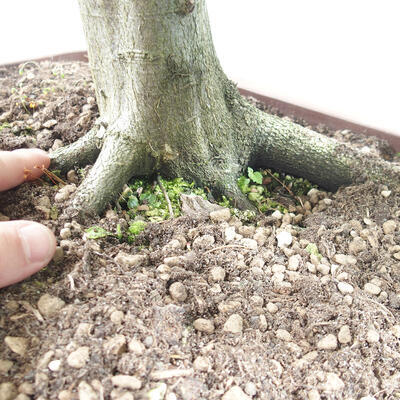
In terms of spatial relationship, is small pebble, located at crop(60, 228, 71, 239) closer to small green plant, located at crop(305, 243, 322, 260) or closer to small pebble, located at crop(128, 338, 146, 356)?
small pebble, located at crop(128, 338, 146, 356)

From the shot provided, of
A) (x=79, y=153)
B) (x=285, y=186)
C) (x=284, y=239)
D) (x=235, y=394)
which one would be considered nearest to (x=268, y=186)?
(x=285, y=186)

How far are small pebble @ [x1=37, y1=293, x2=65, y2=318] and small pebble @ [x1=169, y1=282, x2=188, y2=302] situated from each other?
309 mm

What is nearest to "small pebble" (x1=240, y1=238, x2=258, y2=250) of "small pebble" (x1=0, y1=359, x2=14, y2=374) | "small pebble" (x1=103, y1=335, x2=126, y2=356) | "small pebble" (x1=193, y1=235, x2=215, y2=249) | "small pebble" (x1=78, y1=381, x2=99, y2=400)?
"small pebble" (x1=193, y1=235, x2=215, y2=249)

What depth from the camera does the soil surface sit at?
93 centimetres

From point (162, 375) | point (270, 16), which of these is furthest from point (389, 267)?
point (270, 16)

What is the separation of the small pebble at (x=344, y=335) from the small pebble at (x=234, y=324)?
0.30m

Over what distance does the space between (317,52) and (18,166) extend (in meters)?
1.71

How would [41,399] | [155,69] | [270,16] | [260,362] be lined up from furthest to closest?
[270,16]
[155,69]
[260,362]
[41,399]

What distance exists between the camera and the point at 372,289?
1320 millimetres

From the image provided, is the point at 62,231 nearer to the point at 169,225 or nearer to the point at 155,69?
the point at 169,225

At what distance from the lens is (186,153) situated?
162 centimetres

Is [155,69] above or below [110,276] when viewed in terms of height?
above

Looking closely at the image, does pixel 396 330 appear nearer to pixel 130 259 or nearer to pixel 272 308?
pixel 272 308

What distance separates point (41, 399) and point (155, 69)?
1.09 meters
